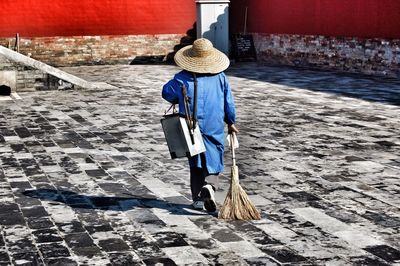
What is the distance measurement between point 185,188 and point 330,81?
33.4 feet

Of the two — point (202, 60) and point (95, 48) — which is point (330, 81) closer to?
point (95, 48)

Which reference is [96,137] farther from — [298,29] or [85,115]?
[298,29]

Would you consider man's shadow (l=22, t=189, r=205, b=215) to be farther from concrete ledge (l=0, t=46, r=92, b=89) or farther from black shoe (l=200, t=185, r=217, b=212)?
concrete ledge (l=0, t=46, r=92, b=89)

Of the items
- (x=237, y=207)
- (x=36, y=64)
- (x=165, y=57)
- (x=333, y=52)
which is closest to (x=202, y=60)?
(x=237, y=207)

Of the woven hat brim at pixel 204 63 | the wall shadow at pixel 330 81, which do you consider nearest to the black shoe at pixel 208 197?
the woven hat brim at pixel 204 63

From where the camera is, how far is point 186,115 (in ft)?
18.4

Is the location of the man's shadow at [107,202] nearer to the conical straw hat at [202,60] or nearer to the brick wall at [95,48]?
the conical straw hat at [202,60]

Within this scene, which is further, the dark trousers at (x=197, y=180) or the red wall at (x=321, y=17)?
the red wall at (x=321, y=17)

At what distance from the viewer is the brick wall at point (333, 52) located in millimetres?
16547

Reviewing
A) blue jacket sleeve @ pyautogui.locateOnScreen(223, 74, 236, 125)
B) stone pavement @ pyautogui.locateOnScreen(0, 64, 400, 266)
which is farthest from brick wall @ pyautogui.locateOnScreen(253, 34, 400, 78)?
blue jacket sleeve @ pyautogui.locateOnScreen(223, 74, 236, 125)

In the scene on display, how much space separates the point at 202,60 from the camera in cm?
565

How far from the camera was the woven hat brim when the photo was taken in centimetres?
561

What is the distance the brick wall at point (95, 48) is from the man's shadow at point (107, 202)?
15.4m

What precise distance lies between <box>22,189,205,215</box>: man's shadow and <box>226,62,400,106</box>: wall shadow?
24.1ft
